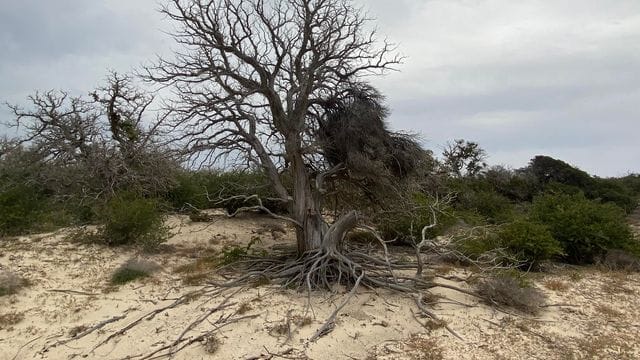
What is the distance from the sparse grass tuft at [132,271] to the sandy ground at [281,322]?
158mm

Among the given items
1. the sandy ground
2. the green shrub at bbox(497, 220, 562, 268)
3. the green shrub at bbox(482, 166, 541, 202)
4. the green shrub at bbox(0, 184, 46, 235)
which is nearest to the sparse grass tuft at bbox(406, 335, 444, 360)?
the sandy ground

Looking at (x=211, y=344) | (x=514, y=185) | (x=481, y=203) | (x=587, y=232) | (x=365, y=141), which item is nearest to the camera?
(x=211, y=344)

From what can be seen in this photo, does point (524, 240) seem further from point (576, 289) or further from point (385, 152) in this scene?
point (385, 152)

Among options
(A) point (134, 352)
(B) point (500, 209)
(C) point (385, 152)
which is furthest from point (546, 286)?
(B) point (500, 209)

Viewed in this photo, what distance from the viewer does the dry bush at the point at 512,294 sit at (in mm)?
8961

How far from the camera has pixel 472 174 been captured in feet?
99.1

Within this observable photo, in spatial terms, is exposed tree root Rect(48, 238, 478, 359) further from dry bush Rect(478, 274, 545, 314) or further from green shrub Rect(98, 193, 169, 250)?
green shrub Rect(98, 193, 169, 250)

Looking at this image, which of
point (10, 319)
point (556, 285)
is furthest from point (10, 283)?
point (556, 285)

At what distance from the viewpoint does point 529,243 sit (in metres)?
11.6

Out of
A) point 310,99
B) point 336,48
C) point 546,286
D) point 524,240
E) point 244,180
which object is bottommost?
point 546,286

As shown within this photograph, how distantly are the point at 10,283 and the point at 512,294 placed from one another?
8.24 m

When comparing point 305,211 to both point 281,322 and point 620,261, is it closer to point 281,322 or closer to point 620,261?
point 281,322

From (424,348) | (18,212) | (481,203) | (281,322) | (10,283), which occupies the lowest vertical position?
(424,348)

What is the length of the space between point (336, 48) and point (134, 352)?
6.23 meters
